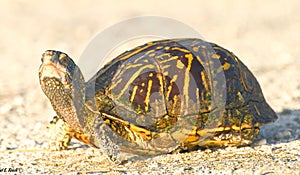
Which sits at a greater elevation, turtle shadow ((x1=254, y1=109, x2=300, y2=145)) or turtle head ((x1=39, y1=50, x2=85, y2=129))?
turtle head ((x1=39, y1=50, x2=85, y2=129))

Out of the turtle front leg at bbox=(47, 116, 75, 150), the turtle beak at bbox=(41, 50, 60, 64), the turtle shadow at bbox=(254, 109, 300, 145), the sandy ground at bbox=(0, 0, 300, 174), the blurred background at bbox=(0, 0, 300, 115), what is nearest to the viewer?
the turtle beak at bbox=(41, 50, 60, 64)

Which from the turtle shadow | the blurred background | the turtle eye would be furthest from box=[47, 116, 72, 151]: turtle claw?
the blurred background

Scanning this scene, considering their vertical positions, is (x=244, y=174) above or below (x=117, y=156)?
below

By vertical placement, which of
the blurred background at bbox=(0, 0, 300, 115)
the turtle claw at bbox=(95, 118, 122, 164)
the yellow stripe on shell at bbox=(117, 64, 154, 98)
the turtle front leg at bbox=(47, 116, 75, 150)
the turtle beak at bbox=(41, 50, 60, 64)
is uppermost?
the blurred background at bbox=(0, 0, 300, 115)

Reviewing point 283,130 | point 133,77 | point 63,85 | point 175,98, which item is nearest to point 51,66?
point 63,85

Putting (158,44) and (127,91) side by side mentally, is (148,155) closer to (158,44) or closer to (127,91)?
(127,91)

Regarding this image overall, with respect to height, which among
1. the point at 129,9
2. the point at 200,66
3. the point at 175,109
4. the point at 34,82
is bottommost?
the point at 175,109

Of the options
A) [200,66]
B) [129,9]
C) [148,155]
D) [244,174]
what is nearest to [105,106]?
[148,155]

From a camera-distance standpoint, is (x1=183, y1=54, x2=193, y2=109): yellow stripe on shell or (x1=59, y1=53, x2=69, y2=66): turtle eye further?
(x1=183, y1=54, x2=193, y2=109): yellow stripe on shell

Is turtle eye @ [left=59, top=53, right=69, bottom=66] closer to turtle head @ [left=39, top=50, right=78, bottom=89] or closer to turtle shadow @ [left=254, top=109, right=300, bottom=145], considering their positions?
turtle head @ [left=39, top=50, right=78, bottom=89]
